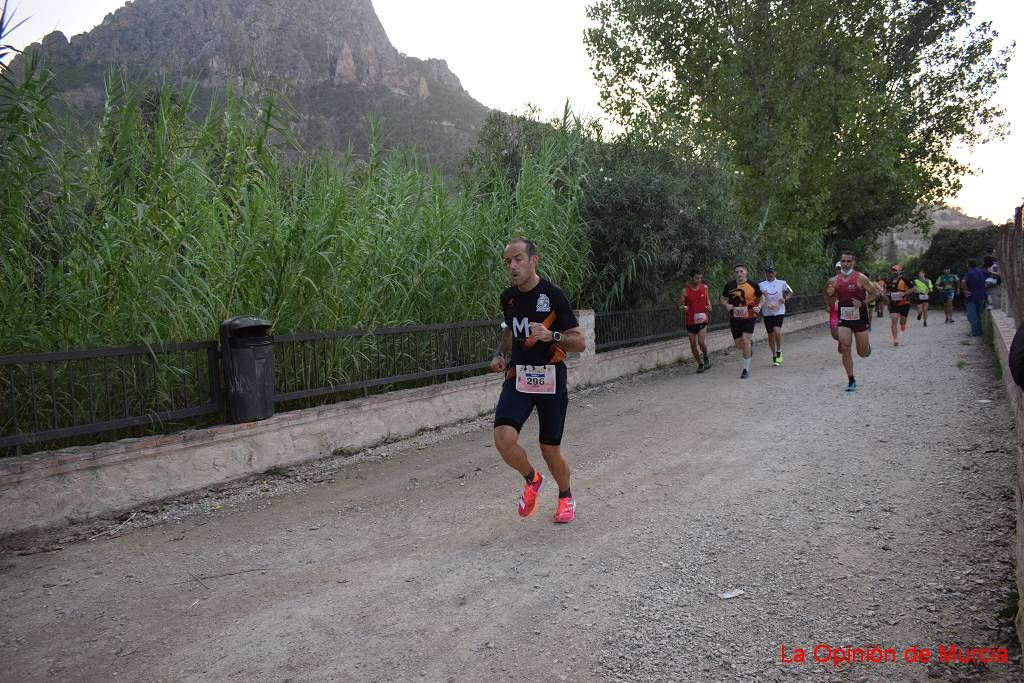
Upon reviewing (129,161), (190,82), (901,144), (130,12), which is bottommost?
(129,161)

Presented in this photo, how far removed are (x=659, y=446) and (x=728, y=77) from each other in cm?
1906

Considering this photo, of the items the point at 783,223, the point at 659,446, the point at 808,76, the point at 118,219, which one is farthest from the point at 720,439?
the point at 808,76

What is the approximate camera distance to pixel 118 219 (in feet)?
18.7

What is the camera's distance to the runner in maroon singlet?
34.7ft

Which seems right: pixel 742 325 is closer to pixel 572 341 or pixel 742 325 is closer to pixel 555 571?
pixel 572 341

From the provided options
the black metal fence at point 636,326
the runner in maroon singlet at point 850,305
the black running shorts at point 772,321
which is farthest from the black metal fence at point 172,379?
the black running shorts at point 772,321

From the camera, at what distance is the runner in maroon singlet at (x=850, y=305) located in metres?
10.6

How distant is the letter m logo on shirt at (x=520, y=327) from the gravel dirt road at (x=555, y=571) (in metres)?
1.30

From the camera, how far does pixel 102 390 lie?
5.74 m

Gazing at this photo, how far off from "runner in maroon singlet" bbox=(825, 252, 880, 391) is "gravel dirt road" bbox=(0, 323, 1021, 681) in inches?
132

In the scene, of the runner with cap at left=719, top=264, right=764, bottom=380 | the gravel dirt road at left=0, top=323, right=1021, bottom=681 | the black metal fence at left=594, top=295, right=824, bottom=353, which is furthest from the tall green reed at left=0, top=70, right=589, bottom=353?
the runner with cap at left=719, top=264, right=764, bottom=380

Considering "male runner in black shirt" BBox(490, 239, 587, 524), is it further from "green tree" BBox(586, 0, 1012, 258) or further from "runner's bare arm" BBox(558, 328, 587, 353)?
"green tree" BBox(586, 0, 1012, 258)

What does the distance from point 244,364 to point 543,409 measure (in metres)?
2.93

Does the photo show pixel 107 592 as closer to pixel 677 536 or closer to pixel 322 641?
pixel 322 641
